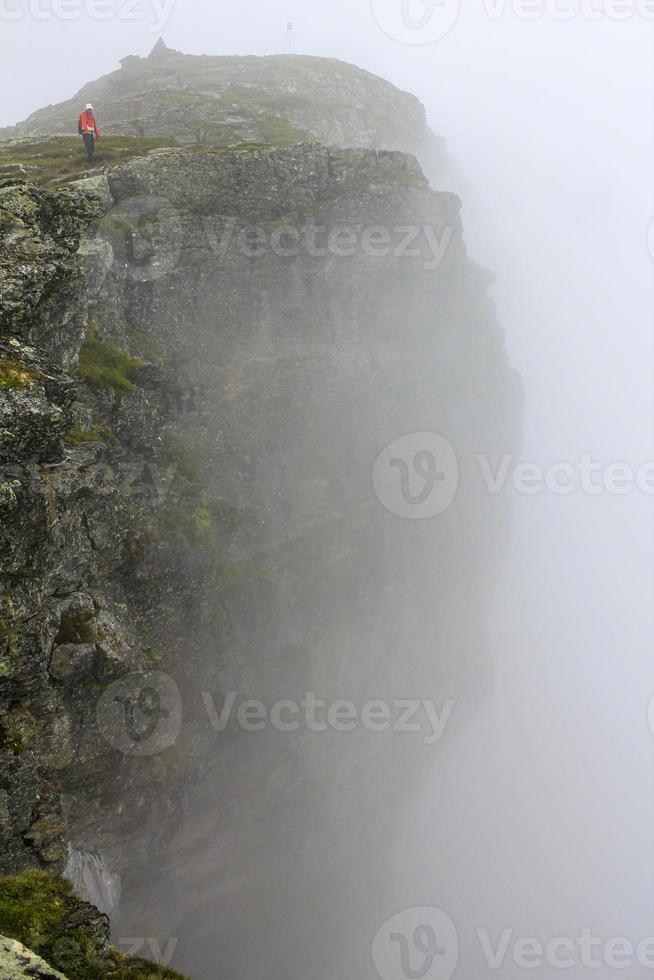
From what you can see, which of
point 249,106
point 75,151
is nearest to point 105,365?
point 75,151

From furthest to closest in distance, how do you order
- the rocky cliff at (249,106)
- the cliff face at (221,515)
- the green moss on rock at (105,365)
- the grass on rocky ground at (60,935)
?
1. the rocky cliff at (249,106)
2. the green moss on rock at (105,365)
3. the cliff face at (221,515)
4. the grass on rocky ground at (60,935)

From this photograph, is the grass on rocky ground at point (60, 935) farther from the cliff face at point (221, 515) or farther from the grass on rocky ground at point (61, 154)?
the grass on rocky ground at point (61, 154)

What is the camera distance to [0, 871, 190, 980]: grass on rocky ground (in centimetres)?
1311

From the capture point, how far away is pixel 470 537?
6462cm

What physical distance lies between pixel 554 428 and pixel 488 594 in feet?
219

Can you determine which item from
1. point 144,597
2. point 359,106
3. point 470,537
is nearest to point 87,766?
point 144,597

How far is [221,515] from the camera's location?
3772 centimetres

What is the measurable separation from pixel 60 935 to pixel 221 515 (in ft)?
83.3

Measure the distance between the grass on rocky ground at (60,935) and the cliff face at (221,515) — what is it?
18.9 feet

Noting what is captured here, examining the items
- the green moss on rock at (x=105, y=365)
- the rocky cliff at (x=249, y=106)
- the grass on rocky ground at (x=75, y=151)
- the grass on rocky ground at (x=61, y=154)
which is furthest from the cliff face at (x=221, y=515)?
the rocky cliff at (x=249, y=106)

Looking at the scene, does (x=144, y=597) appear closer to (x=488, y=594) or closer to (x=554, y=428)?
(x=488, y=594)

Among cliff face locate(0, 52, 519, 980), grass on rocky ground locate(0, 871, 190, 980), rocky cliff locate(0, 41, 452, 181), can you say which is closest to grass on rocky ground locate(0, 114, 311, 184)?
rocky cliff locate(0, 41, 452, 181)

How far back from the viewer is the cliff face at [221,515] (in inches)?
910

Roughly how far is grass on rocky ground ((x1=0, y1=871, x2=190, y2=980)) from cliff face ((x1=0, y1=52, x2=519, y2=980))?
5763 mm
